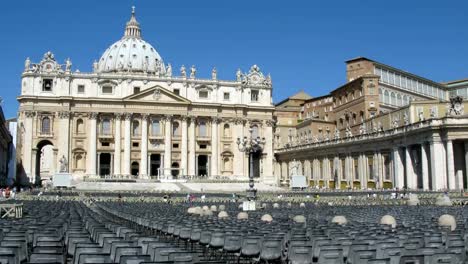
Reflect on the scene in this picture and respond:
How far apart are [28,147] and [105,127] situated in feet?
47.0

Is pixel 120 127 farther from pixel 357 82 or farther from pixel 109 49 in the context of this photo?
pixel 109 49

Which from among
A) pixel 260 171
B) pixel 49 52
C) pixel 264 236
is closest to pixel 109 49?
pixel 49 52

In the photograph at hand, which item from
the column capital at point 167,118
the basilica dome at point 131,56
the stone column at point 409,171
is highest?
the basilica dome at point 131,56

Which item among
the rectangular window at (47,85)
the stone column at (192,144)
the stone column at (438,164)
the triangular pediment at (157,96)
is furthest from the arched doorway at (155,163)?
the stone column at (438,164)

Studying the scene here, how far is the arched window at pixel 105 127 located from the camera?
99.4 m

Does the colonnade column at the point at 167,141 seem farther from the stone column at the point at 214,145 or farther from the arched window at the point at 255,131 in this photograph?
the arched window at the point at 255,131

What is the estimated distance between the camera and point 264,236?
13.4 metres

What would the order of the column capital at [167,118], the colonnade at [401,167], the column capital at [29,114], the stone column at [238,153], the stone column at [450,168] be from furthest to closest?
the stone column at [238,153] → the column capital at [167,118] → the column capital at [29,114] → the colonnade at [401,167] → the stone column at [450,168]

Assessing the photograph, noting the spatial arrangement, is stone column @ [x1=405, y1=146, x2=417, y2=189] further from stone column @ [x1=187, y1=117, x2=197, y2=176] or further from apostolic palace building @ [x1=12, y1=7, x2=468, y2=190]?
stone column @ [x1=187, y1=117, x2=197, y2=176]

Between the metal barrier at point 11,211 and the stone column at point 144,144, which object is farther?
the stone column at point 144,144

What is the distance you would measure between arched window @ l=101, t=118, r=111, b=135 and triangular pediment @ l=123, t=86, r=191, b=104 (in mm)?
5844

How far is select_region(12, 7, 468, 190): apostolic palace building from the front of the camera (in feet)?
294

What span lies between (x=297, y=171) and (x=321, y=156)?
834 centimetres

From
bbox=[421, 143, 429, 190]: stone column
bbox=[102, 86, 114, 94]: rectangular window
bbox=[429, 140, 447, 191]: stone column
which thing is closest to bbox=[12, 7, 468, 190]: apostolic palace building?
bbox=[102, 86, 114, 94]: rectangular window
